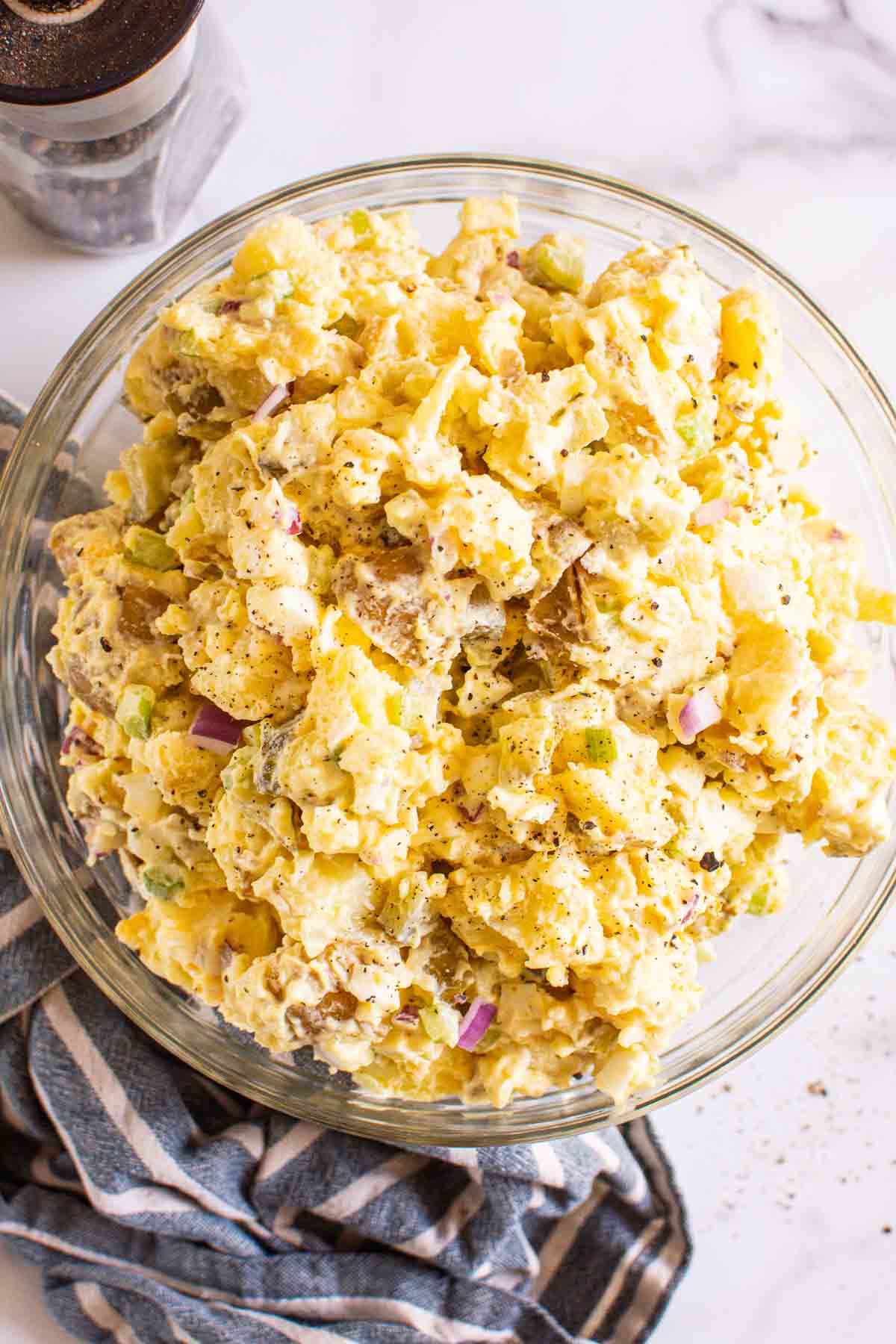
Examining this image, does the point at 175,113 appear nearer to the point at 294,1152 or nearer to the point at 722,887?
the point at 722,887

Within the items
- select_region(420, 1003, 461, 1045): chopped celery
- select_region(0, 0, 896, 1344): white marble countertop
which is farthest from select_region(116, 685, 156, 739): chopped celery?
select_region(0, 0, 896, 1344): white marble countertop

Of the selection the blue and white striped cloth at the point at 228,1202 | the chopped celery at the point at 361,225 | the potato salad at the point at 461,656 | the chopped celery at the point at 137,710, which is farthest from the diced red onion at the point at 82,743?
the chopped celery at the point at 361,225

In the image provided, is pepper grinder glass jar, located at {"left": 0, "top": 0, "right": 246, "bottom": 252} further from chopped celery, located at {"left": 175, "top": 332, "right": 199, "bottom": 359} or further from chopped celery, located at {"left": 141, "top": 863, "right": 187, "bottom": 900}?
chopped celery, located at {"left": 141, "top": 863, "right": 187, "bottom": 900}

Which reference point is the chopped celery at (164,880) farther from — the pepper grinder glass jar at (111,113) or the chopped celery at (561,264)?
the pepper grinder glass jar at (111,113)

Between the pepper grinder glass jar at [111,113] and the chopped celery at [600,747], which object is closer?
the chopped celery at [600,747]

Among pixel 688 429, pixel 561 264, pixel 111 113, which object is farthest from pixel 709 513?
pixel 111 113

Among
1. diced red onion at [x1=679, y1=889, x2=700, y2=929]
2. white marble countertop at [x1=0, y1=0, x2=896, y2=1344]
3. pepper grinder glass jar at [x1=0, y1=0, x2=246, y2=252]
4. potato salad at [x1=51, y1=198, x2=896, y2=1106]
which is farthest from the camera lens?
white marble countertop at [x1=0, y1=0, x2=896, y2=1344]

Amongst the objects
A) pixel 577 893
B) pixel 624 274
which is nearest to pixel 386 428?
pixel 624 274
